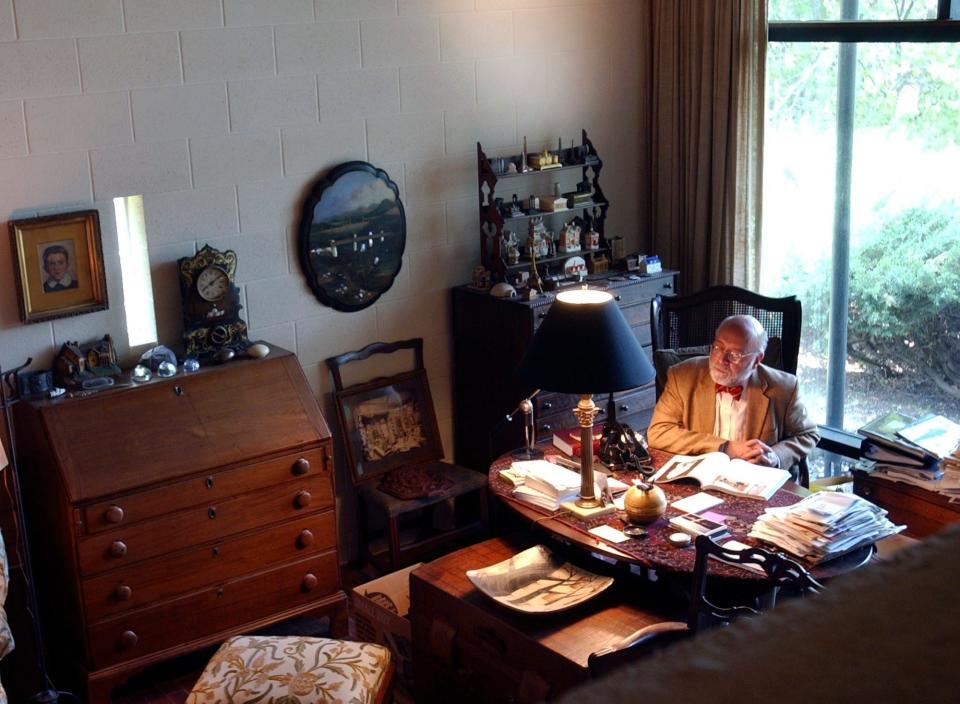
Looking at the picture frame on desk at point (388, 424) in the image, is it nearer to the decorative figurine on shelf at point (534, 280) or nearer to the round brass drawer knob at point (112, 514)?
the decorative figurine on shelf at point (534, 280)

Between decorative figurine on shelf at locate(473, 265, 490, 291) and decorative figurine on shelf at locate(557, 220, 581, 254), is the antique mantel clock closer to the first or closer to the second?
decorative figurine on shelf at locate(473, 265, 490, 291)

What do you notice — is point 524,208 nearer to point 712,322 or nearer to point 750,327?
point 712,322

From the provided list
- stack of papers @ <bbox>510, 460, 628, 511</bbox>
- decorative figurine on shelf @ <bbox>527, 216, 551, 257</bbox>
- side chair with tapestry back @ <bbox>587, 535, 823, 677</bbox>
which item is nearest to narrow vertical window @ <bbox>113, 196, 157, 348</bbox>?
stack of papers @ <bbox>510, 460, 628, 511</bbox>

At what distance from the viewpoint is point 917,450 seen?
4.15 meters

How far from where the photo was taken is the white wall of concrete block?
3980mm

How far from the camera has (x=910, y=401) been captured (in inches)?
191

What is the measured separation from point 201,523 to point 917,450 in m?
2.66

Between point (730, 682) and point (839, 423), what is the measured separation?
523 cm

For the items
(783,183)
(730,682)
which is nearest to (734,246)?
(783,183)

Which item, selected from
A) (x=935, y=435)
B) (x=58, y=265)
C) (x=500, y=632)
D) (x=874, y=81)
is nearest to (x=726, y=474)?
(x=500, y=632)

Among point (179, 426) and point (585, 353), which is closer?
point (585, 353)

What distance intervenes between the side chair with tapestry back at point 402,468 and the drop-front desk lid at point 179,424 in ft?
1.90

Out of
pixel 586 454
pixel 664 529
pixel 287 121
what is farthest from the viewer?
pixel 287 121

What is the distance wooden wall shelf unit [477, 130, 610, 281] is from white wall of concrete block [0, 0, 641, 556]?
0.11 m
